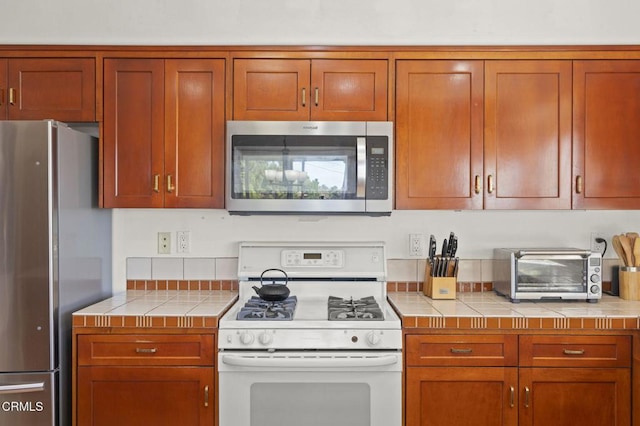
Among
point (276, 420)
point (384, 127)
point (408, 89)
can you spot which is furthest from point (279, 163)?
point (276, 420)

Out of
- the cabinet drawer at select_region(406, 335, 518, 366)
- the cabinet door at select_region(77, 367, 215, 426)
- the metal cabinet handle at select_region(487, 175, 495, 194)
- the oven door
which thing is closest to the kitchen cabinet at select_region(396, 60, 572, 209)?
the metal cabinet handle at select_region(487, 175, 495, 194)

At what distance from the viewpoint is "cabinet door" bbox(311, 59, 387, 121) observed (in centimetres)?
215

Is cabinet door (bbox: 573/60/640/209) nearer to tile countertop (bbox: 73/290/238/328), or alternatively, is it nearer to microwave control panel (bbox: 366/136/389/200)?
microwave control panel (bbox: 366/136/389/200)

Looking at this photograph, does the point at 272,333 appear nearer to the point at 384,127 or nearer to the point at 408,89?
the point at 384,127

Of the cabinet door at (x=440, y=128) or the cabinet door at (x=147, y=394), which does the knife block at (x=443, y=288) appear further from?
the cabinet door at (x=147, y=394)

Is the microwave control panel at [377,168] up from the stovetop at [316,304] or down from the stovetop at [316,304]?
up

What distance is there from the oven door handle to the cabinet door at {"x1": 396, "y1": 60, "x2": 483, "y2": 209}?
83 centimetres

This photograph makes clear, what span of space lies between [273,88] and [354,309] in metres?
1.14

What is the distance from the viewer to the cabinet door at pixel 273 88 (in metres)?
2.15

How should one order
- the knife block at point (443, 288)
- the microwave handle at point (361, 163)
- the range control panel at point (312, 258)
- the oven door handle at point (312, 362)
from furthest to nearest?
the range control panel at point (312, 258), the knife block at point (443, 288), the microwave handle at point (361, 163), the oven door handle at point (312, 362)

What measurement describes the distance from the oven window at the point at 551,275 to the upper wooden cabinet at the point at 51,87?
89.0 inches

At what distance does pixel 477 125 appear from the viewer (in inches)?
84.0

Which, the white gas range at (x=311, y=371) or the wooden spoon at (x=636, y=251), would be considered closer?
the white gas range at (x=311, y=371)

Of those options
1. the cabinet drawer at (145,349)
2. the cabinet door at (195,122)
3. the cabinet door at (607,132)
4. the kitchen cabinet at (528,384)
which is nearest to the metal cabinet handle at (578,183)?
the cabinet door at (607,132)
